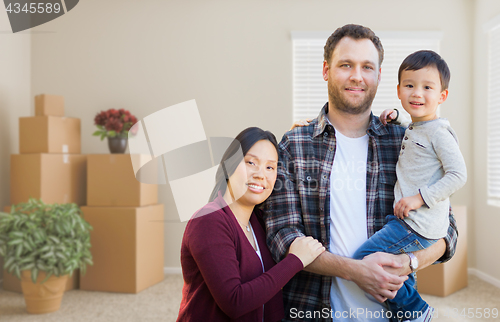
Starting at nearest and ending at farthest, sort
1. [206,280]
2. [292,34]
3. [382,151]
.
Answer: [206,280], [382,151], [292,34]

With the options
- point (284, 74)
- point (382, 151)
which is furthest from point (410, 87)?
point (284, 74)

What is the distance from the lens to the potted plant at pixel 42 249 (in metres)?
2.72

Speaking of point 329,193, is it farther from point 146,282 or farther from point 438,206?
point 146,282

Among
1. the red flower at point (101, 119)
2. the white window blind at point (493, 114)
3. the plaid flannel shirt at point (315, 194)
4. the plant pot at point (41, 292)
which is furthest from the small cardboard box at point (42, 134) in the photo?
the white window blind at point (493, 114)

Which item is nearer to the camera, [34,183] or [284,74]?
[34,183]

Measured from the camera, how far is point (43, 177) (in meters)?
3.28

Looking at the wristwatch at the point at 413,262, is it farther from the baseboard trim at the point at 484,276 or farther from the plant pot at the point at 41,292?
the baseboard trim at the point at 484,276

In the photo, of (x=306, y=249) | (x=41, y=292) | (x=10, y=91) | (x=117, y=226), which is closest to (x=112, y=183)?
(x=117, y=226)

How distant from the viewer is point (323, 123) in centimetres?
138

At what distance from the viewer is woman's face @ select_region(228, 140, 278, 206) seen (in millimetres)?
1143

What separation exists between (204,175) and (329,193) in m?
0.42

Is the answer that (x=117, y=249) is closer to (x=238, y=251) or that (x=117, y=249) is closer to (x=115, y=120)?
(x=115, y=120)

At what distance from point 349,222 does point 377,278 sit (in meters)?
0.20

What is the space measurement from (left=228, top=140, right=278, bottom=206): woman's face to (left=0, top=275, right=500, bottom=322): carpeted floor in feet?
6.46
